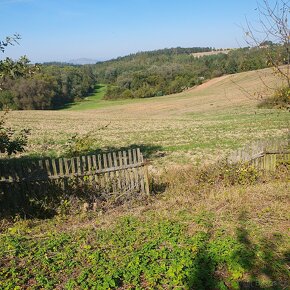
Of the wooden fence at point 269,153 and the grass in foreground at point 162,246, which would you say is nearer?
the grass in foreground at point 162,246

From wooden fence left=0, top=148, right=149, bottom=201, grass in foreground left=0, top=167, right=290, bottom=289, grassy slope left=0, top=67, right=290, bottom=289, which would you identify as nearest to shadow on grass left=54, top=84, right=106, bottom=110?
wooden fence left=0, top=148, right=149, bottom=201

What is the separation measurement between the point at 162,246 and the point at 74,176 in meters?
3.36

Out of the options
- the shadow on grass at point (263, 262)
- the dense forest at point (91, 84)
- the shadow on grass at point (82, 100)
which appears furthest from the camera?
the shadow on grass at point (82, 100)

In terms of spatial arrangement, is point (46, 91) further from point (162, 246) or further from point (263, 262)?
point (263, 262)

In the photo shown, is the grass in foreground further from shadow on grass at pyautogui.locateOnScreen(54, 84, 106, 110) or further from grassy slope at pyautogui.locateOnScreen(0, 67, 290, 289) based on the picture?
shadow on grass at pyautogui.locateOnScreen(54, 84, 106, 110)

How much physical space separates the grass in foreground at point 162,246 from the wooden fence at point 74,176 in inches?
34.2

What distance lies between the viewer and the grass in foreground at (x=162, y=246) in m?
4.14

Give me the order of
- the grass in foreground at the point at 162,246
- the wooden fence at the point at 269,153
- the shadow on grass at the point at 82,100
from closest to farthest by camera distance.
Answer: the grass in foreground at the point at 162,246, the wooden fence at the point at 269,153, the shadow on grass at the point at 82,100

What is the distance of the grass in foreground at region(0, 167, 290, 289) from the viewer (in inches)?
163

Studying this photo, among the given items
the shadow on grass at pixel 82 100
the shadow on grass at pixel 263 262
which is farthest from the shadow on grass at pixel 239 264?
the shadow on grass at pixel 82 100

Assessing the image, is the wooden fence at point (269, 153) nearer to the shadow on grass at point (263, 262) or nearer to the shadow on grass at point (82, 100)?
the shadow on grass at point (263, 262)

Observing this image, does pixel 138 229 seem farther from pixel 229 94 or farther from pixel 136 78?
pixel 136 78

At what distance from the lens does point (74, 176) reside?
7.59 metres

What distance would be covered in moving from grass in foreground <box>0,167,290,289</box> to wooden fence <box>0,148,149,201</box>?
2.85 feet
